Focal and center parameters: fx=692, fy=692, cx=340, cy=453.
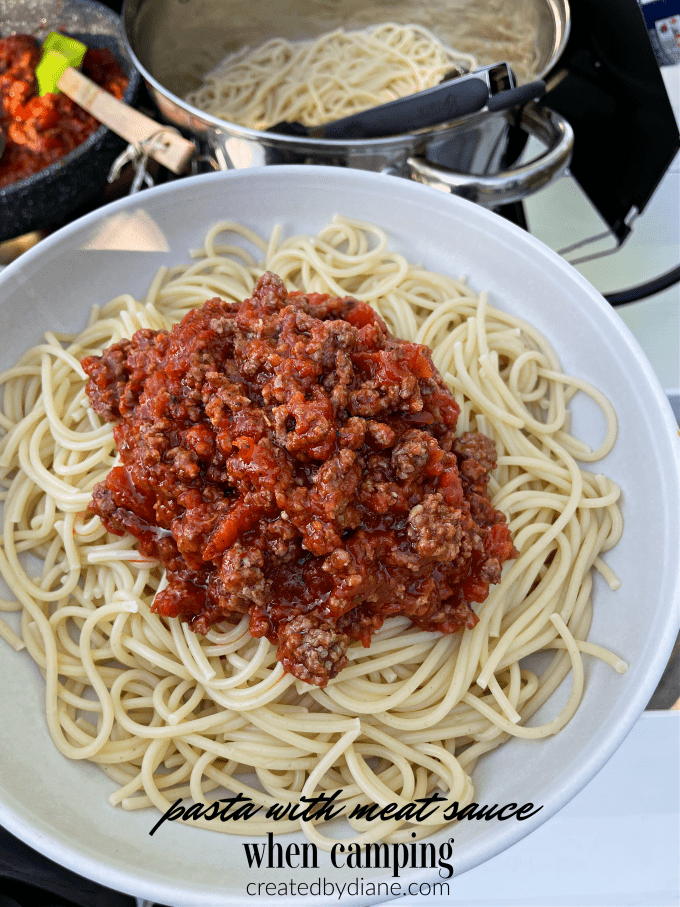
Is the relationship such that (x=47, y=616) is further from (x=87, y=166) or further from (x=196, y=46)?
(x=196, y=46)

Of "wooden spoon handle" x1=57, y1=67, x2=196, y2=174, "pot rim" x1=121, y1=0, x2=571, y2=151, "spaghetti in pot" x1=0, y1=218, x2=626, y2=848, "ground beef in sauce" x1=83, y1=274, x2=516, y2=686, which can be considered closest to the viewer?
"ground beef in sauce" x1=83, y1=274, x2=516, y2=686

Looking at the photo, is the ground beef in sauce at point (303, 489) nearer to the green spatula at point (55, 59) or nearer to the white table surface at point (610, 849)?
the white table surface at point (610, 849)

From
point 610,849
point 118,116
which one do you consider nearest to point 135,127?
point 118,116

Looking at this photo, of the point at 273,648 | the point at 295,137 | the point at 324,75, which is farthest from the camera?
the point at 324,75

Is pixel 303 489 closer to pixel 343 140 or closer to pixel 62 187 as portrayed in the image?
pixel 343 140

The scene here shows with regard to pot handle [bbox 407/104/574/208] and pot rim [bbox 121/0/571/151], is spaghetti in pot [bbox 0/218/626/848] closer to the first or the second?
pot handle [bbox 407/104/574/208]

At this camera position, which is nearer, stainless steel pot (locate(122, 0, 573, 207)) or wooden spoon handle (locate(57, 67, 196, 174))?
stainless steel pot (locate(122, 0, 573, 207))

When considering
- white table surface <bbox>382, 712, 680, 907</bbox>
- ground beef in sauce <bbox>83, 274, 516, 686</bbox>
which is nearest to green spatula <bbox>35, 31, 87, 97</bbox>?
ground beef in sauce <bbox>83, 274, 516, 686</bbox>
